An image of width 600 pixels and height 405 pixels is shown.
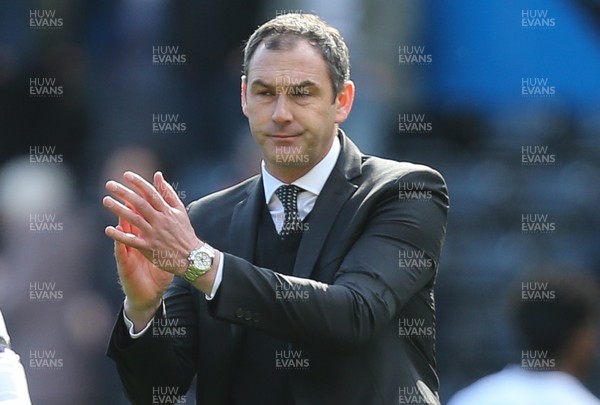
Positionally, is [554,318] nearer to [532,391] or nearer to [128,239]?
[532,391]

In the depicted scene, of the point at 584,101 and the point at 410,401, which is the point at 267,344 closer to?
the point at 410,401

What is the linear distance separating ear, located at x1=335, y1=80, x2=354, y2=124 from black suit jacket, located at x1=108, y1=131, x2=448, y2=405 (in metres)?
0.12

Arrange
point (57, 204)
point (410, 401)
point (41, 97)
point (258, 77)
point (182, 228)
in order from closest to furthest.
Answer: point (182, 228), point (410, 401), point (258, 77), point (57, 204), point (41, 97)

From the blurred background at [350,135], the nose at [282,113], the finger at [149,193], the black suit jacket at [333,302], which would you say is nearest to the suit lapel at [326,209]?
the black suit jacket at [333,302]

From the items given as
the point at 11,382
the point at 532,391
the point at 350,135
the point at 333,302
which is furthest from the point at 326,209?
the point at 350,135

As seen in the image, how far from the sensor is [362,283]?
4.07 metres

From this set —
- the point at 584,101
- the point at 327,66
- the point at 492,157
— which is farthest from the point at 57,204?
the point at 327,66

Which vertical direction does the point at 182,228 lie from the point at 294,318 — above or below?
above

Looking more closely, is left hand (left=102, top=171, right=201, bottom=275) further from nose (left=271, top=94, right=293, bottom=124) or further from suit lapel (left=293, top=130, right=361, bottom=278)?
nose (left=271, top=94, right=293, bottom=124)

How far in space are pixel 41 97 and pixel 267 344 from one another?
3.97 metres

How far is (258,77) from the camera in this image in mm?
4367

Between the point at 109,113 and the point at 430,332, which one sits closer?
the point at 430,332

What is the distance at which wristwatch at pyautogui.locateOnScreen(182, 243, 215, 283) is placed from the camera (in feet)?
12.5

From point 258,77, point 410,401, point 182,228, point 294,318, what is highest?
point 258,77
